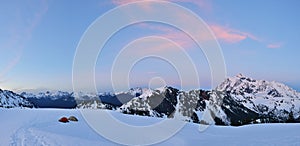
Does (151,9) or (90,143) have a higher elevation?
(151,9)

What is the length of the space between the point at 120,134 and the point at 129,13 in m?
6.78

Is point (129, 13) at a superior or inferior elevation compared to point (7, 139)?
superior

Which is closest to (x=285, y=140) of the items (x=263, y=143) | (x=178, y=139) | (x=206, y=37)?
(x=263, y=143)

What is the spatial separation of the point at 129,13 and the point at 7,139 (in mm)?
9038

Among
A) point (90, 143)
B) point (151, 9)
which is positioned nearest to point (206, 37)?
point (151, 9)

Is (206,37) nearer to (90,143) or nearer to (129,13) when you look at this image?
(129,13)

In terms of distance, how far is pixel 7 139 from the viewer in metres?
15.6

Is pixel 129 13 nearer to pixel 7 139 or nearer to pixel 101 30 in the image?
pixel 101 30

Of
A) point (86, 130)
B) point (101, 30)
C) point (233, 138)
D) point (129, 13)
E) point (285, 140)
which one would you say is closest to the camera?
point (285, 140)

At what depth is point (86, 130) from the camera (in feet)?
62.7

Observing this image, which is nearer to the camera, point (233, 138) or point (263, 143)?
point (263, 143)

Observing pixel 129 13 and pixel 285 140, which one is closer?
pixel 285 140

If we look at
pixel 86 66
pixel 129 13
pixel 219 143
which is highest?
pixel 129 13

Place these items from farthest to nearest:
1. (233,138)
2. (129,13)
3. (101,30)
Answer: (129,13) → (233,138) → (101,30)
